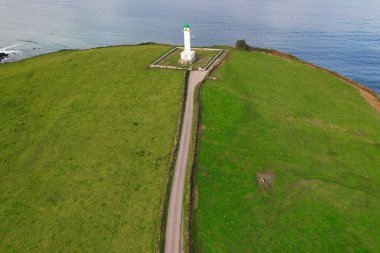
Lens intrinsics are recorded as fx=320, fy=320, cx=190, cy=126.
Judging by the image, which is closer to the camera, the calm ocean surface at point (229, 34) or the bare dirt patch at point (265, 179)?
the bare dirt patch at point (265, 179)

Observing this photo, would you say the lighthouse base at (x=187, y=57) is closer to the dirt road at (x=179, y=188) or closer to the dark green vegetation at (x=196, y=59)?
the dark green vegetation at (x=196, y=59)

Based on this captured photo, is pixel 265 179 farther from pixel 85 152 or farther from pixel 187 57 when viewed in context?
pixel 187 57

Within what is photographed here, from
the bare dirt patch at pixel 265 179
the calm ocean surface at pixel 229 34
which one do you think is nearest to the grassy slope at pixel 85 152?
the bare dirt patch at pixel 265 179

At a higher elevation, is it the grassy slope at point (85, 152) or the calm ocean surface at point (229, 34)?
the calm ocean surface at point (229, 34)

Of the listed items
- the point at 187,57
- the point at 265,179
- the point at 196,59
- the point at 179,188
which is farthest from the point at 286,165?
the point at 196,59

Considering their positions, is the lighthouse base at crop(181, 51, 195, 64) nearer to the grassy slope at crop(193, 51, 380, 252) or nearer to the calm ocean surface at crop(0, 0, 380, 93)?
the grassy slope at crop(193, 51, 380, 252)

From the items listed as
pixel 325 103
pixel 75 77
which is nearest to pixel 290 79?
pixel 325 103

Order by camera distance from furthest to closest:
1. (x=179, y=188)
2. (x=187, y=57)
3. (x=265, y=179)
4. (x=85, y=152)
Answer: (x=187, y=57), (x=85, y=152), (x=265, y=179), (x=179, y=188)
